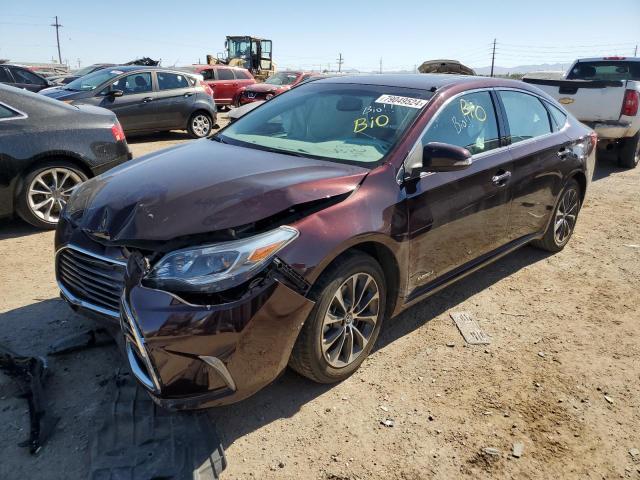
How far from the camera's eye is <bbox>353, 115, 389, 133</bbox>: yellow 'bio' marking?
326 cm

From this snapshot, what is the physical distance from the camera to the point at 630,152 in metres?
8.97

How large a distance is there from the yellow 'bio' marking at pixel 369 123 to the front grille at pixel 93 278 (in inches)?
67.1

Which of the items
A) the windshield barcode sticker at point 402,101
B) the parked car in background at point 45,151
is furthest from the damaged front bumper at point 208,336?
the parked car in background at point 45,151

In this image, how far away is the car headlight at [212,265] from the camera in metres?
2.21

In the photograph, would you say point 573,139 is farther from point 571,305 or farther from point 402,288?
point 402,288

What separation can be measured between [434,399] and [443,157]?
1.37 meters

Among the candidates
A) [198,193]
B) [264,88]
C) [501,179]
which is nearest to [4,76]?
[264,88]

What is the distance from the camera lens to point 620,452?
2.51 meters

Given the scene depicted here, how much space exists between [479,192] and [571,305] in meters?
1.33

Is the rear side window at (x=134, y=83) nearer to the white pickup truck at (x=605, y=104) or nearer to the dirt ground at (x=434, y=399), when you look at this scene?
the dirt ground at (x=434, y=399)

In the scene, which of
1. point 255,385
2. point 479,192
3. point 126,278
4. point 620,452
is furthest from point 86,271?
point 620,452

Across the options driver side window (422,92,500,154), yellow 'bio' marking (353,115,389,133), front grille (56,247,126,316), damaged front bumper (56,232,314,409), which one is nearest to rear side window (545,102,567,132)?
driver side window (422,92,500,154)

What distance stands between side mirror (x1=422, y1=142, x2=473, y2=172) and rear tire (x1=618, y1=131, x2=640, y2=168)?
7563 millimetres

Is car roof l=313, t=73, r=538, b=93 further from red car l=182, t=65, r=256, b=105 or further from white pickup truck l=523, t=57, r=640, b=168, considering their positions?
red car l=182, t=65, r=256, b=105
